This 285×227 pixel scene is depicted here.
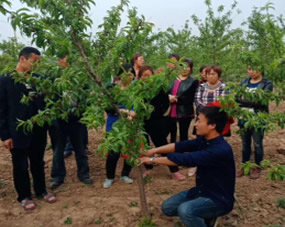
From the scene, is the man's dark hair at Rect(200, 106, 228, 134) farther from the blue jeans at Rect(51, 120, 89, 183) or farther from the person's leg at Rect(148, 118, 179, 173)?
the blue jeans at Rect(51, 120, 89, 183)

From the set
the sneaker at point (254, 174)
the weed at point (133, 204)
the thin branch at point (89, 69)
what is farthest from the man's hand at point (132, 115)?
the sneaker at point (254, 174)

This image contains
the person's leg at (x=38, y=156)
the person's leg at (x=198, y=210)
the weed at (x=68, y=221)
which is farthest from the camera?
the person's leg at (x=38, y=156)

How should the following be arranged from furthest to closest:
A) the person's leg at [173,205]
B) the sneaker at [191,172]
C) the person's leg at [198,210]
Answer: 1. the sneaker at [191,172]
2. the person's leg at [173,205]
3. the person's leg at [198,210]

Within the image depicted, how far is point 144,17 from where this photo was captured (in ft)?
8.77

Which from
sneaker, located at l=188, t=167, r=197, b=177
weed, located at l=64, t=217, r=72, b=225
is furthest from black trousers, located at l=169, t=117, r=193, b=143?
weed, located at l=64, t=217, r=72, b=225

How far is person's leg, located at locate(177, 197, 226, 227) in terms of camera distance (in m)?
2.96

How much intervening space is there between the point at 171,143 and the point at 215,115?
1017 mm

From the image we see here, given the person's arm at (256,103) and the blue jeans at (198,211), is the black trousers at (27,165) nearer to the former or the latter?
the blue jeans at (198,211)

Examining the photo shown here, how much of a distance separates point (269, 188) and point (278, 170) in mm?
2214

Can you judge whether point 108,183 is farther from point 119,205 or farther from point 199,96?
point 199,96

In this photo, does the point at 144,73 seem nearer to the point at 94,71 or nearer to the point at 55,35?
the point at 94,71

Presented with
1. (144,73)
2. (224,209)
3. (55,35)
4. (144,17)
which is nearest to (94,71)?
(55,35)

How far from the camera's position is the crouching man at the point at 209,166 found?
287 centimetres

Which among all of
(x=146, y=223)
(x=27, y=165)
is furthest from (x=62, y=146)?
(x=146, y=223)
